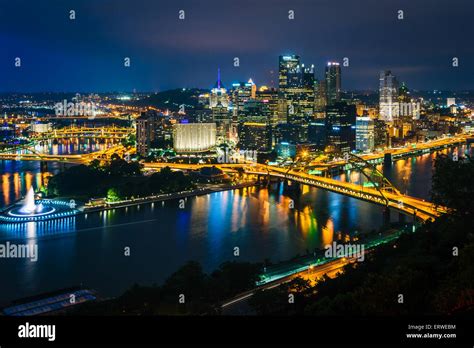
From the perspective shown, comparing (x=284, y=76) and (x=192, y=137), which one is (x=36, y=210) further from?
(x=284, y=76)

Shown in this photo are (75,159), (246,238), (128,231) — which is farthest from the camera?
(75,159)

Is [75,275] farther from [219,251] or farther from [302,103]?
[302,103]

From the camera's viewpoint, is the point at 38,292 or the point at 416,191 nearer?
the point at 38,292

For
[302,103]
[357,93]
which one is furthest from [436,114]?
[302,103]

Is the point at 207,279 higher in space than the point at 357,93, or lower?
lower

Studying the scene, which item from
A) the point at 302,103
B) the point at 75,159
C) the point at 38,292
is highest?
the point at 302,103

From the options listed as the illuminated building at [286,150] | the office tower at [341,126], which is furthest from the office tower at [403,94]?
the illuminated building at [286,150]

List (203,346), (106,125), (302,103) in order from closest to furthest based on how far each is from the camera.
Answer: (203,346), (302,103), (106,125)

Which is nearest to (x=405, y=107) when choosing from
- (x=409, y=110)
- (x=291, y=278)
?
(x=409, y=110)
